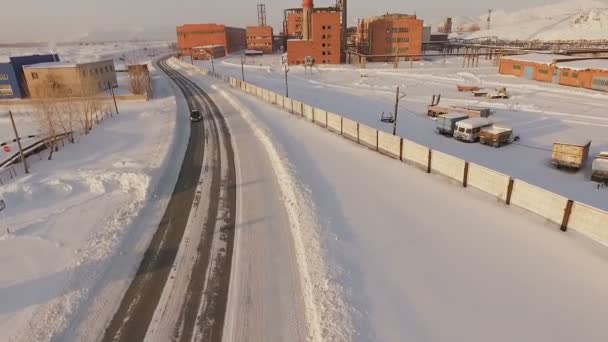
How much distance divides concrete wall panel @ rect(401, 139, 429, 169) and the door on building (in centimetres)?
5354

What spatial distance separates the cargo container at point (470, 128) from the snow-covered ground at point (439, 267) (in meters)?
12.0

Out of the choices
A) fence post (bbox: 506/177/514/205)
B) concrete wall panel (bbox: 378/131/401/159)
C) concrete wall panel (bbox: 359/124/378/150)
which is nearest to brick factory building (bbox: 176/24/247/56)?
concrete wall panel (bbox: 359/124/378/150)

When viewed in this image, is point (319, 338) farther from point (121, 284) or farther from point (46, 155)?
point (46, 155)

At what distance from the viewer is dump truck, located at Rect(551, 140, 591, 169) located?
842 inches

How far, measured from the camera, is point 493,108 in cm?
4075

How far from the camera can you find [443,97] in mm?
48875

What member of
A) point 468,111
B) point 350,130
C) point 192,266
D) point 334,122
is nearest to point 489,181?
point 350,130

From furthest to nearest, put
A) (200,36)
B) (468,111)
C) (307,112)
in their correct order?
(200,36)
(468,111)
(307,112)

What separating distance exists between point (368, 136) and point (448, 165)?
7300mm

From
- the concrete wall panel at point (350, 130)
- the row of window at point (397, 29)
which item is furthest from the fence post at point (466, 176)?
the row of window at point (397, 29)

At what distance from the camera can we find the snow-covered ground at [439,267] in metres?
9.20

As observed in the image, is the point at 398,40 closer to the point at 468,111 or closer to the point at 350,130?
the point at 468,111

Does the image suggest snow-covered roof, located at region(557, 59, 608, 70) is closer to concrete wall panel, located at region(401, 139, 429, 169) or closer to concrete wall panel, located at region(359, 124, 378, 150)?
concrete wall panel, located at region(359, 124, 378, 150)

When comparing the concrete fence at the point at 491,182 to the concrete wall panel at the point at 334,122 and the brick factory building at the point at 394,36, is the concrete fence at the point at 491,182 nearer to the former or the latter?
the concrete wall panel at the point at 334,122
